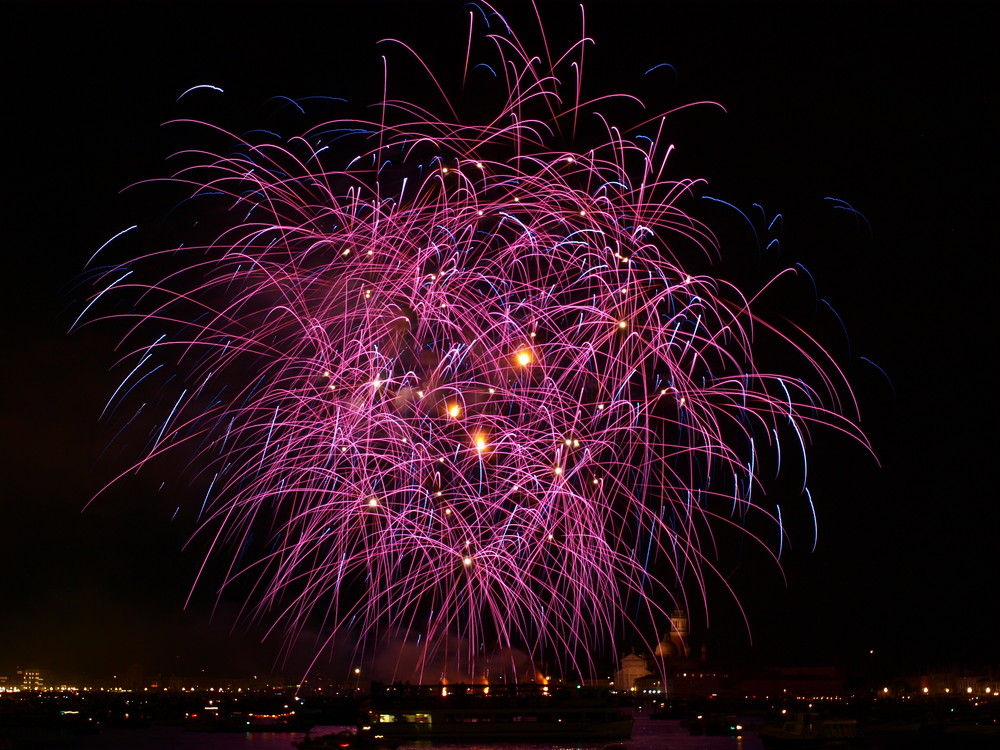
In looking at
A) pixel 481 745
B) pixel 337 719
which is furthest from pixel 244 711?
pixel 481 745

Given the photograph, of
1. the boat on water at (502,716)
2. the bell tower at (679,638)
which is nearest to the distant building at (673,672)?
Result: the bell tower at (679,638)

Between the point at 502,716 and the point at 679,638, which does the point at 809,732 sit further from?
the point at 679,638

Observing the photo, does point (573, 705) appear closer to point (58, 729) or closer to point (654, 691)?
point (58, 729)

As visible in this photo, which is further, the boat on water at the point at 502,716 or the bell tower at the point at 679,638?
the bell tower at the point at 679,638

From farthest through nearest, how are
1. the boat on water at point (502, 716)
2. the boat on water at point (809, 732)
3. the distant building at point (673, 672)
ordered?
the distant building at point (673, 672), the boat on water at point (502, 716), the boat on water at point (809, 732)

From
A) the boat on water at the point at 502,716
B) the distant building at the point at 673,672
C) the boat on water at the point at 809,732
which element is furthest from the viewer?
the distant building at the point at 673,672

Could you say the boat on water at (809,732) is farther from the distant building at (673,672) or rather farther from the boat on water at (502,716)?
the distant building at (673,672)

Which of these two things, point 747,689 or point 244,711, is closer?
point 244,711
